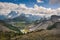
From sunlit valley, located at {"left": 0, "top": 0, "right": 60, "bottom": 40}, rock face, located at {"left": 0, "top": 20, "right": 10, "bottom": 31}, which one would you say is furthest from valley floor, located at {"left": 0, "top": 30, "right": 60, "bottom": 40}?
rock face, located at {"left": 0, "top": 20, "right": 10, "bottom": 31}

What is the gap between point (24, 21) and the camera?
11.0ft

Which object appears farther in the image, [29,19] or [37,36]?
[29,19]

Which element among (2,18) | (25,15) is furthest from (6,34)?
(25,15)

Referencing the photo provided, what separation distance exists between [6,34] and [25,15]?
2.09ft

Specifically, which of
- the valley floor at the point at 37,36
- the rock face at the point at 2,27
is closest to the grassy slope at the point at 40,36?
the valley floor at the point at 37,36

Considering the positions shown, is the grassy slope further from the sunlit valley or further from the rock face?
the rock face

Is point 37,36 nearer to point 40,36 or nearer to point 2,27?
point 40,36

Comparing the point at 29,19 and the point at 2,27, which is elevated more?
the point at 29,19

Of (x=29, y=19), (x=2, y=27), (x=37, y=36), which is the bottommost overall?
(x=37, y=36)

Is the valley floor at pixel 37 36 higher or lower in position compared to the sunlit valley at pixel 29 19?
lower

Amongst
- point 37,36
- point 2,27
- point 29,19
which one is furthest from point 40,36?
point 2,27

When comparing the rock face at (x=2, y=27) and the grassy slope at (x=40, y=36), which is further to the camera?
the rock face at (x=2, y=27)

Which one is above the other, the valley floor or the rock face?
the rock face

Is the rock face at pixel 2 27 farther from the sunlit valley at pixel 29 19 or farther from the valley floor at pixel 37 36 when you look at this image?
the valley floor at pixel 37 36
